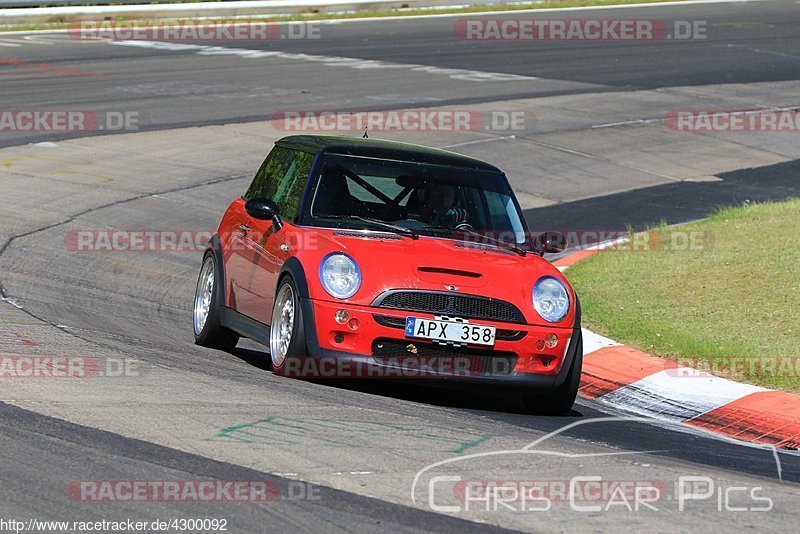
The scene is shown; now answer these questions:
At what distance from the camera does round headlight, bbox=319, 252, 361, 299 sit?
26.9 ft

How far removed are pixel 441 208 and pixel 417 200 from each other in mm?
168

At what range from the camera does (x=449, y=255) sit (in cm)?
852

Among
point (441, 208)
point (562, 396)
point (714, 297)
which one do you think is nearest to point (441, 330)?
point (562, 396)

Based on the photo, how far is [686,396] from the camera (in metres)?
9.16

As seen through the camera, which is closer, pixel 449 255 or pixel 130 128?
pixel 449 255

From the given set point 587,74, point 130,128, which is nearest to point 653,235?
point 130,128

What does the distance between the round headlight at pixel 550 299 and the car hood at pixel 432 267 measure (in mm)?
40

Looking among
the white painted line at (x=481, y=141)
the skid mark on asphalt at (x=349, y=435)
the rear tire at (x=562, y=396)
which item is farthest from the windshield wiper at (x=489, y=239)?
the white painted line at (x=481, y=141)

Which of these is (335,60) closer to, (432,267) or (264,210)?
(264,210)

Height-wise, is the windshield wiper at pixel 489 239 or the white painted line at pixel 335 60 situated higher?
the windshield wiper at pixel 489 239

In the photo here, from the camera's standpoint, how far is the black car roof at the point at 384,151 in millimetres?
9438

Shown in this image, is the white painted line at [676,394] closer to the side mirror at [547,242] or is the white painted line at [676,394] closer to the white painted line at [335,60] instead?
the side mirror at [547,242]

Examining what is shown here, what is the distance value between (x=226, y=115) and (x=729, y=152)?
297 inches

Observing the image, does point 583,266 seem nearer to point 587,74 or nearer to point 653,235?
point 653,235
